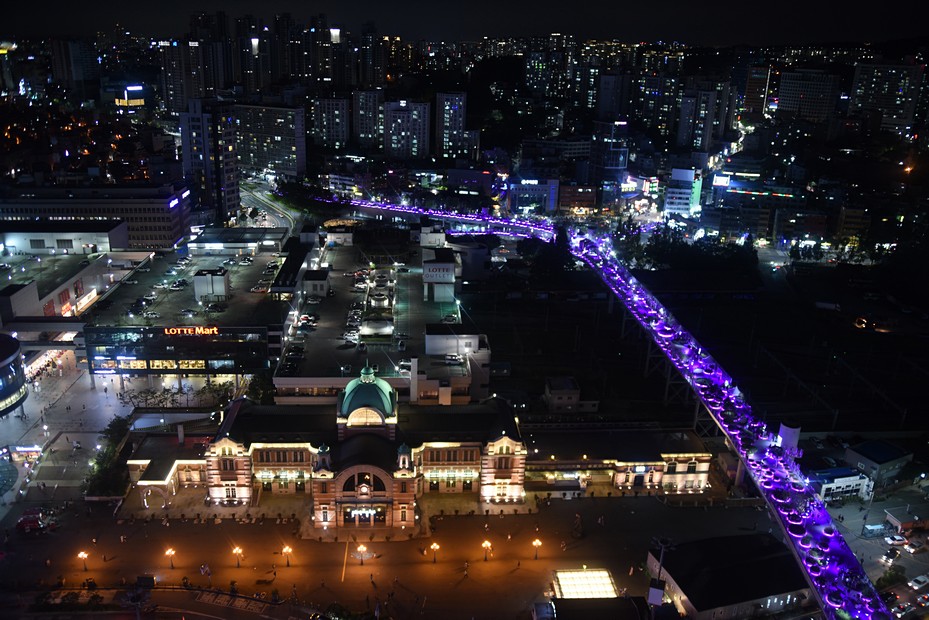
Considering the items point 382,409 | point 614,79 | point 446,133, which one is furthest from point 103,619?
point 614,79

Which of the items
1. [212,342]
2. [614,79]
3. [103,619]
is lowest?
[103,619]

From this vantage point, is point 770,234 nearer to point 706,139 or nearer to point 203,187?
point 706,139

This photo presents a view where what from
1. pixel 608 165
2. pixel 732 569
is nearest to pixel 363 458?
pixel 732 569

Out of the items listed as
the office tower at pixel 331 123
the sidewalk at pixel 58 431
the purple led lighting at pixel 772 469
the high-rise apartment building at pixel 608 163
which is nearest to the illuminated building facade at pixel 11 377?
the sidewalk at pixel 58 431

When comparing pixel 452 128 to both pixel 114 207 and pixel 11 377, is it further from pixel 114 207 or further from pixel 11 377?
pixel 11 377

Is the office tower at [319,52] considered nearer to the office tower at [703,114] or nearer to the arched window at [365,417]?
the office tower at [703,114]

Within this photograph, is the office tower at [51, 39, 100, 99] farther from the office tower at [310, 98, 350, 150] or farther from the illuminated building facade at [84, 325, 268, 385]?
the illuminated building facade at [84, 325, 268, 385]
